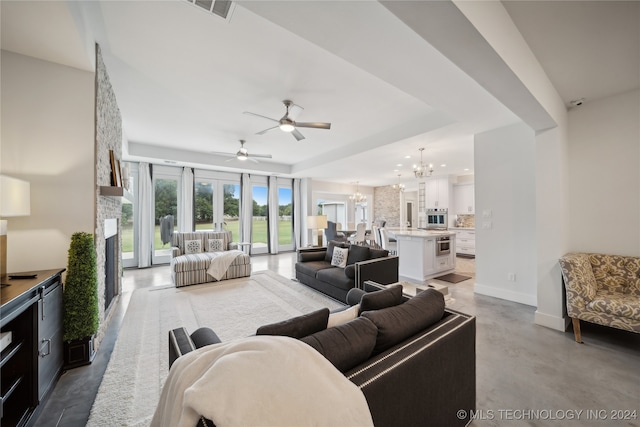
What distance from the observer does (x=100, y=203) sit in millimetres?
2562

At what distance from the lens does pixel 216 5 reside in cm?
178

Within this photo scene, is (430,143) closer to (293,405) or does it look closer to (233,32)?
(233,32)

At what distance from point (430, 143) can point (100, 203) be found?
4.95 meters

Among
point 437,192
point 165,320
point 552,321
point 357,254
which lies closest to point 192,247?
point 165,320

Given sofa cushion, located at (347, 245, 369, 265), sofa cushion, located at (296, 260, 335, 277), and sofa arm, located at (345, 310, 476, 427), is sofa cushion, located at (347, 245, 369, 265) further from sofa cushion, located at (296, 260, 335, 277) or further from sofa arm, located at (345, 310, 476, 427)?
sofa arm, located at (345, 310, 476, 427)

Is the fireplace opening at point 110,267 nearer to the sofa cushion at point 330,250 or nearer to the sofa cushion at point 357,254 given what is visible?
the sofa cushion at point 330,250

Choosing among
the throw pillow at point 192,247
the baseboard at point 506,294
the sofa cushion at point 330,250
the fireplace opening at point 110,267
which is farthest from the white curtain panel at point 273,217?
the baseboard at point 506,294

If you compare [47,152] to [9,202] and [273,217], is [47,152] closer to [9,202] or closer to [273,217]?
[9,202]

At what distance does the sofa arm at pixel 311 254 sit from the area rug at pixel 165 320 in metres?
0.51

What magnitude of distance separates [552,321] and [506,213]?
5.18 ft

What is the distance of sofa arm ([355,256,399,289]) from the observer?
3.47 metres

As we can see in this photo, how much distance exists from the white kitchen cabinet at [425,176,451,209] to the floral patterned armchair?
16.9 ft

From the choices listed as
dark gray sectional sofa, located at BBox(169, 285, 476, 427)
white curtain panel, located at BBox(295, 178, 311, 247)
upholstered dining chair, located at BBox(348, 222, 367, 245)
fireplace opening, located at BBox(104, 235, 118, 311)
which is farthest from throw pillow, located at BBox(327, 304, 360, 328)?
white curtain panel, located at BBox(295, 178, 311, 247)

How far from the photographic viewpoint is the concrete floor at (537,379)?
1631 mm
